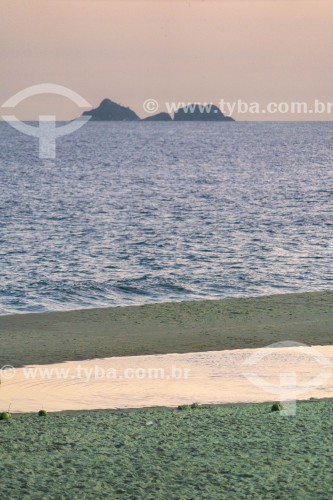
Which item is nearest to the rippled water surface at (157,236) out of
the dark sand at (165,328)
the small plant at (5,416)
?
the dark sand at (165,328)

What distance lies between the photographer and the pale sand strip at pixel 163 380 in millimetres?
19219

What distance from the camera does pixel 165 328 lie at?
29141mm

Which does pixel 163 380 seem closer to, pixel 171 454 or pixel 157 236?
pixel 171 454

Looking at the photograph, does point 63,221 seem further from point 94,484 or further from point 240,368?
point 94,484

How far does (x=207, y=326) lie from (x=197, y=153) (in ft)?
487

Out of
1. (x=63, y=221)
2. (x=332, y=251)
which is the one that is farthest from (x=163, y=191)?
(x=332, y=251)

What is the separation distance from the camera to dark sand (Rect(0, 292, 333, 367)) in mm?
25906

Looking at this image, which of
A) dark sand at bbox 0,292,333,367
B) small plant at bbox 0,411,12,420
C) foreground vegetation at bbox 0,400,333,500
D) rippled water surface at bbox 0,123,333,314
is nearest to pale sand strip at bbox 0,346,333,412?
small plant at bbox 0,411,12,420

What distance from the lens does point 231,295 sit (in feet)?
126

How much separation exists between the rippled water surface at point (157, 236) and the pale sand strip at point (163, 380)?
11872 mm

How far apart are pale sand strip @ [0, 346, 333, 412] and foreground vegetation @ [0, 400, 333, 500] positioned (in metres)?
1.16

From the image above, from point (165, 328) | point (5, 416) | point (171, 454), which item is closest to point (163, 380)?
point (5, 416)

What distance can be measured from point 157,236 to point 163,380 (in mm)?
37027

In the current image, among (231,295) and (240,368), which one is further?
(231,295)
